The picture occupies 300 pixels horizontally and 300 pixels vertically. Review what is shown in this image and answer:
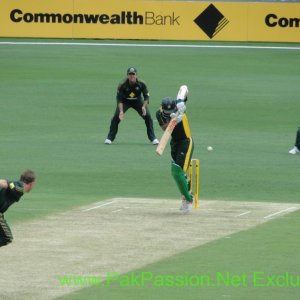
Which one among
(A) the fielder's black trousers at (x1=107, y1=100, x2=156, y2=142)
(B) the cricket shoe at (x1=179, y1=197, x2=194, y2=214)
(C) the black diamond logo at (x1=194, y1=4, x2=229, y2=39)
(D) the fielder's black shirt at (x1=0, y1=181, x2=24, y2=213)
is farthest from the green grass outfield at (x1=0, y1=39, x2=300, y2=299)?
(B) the cricket shoe at (x1=179, y1=197, x2=194, y2=214)

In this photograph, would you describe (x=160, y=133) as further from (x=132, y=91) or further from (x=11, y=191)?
(x=11, y=191)

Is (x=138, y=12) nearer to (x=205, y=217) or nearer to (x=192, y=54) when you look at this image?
(x=192, y=54)

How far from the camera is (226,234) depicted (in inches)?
690

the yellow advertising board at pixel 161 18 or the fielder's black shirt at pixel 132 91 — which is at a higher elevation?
the yellow advertising board at pixel 161 18

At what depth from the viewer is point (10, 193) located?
45.0 feet

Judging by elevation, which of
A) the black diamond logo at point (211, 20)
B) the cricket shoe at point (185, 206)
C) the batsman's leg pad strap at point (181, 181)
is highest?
the black diamond logo at point (211, 20)

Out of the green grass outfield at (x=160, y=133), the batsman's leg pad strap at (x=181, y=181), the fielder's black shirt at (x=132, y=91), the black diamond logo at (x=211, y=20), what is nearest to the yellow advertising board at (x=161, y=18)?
the black diamond logo at (x=211, y=20)

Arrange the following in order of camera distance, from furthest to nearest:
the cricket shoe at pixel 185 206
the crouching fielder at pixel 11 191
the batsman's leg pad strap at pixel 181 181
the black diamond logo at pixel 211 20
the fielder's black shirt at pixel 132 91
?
the black diamond logo at pixel 211 20 < the fielder's black shirt at pixel 132 91 < the cricket shoe at pixel 185 206 < the batsman's leg pad strap at pixel 181 181 < the crouching fielder at pixel 11 191

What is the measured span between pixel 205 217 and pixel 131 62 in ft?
85.8

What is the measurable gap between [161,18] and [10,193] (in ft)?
111

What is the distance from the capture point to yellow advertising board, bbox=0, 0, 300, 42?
46594 millimetres

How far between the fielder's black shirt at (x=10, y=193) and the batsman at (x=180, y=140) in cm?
562

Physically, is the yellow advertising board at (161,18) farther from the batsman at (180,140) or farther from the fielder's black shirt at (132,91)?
the batsman at (180,140)

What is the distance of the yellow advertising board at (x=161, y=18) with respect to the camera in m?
46.6
